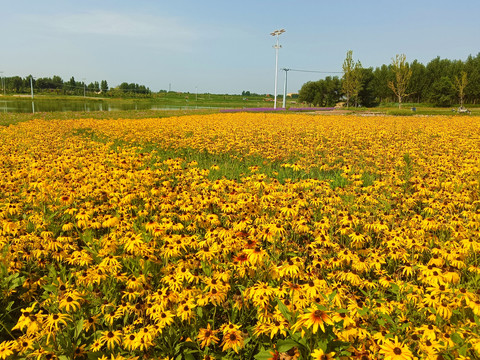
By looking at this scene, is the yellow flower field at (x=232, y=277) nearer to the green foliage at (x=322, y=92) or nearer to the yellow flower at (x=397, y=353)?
the yellow flower at (x=397, y=353)

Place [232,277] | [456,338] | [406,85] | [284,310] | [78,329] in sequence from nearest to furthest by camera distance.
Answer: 1. [456,338]
2. [284,310]
3. [78,329]
4. [232,277]
5. [406,85]

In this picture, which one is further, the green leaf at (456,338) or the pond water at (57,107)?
the pond water at (57,107)

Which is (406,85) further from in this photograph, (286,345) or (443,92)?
(286,345)

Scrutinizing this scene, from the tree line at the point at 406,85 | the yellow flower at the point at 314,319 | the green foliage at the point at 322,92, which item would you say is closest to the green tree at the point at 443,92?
the tree line at the point at 406,85

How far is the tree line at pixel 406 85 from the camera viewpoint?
70062mm

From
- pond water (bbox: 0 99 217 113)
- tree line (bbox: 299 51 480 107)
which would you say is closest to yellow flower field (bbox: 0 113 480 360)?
pond water (bbox: 0 99 217 113)

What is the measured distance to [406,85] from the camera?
240ft

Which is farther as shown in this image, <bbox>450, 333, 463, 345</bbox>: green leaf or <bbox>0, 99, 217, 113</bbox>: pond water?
<bbox>0, 99, 217, 113</bbox>: pond water

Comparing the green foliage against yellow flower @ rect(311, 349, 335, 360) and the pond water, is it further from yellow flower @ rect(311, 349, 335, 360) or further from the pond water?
yellow flower @ rect(311, 349, 335, 360)

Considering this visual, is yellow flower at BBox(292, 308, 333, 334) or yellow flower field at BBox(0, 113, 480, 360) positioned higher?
yellow flower at BBox(292, 308, 333, 334)

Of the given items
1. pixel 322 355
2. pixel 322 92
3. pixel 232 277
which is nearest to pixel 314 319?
pixel 322 355

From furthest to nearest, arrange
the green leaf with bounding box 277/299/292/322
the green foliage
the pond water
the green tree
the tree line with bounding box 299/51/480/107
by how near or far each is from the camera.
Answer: the green foliage → the green tree → the tree line with bounding box 299/51/480/107 → the pond water → the green leaf with bounding box 277/299/292/322

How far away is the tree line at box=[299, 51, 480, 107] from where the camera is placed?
2758 inches

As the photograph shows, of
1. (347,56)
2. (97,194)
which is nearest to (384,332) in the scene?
(97,194)
